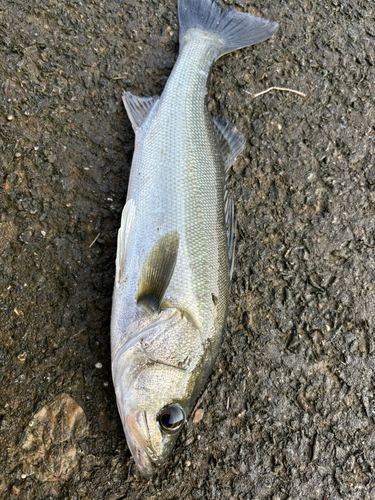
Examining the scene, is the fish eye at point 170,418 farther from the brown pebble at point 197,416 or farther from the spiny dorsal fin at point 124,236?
the spiny dorsal fin at point 124,236

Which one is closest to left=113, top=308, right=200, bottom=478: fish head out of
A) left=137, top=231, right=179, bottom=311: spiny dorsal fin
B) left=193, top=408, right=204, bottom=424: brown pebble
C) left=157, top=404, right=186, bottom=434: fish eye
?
left=157, top=404, right=186, bottom=434: fish eye

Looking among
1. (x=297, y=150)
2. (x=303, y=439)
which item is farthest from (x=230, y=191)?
(x=303, y=439)

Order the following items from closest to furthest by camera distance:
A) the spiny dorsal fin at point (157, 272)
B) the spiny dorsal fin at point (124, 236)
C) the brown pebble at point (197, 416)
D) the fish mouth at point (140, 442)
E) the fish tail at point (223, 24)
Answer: the fish mouth at point (140, 442) → the spiny dorsal fin at point (157, 272) → the spiny dorsal fin at point (124, 236) → the brown pebble at point (197, 416) → the fish tail at point (223, 24)

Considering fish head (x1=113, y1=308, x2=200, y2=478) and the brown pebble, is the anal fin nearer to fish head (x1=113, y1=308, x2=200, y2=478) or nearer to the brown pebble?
fish head (x1=113, y1=308, x2=200, y2=478)

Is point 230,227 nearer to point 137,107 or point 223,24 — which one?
point 137,107

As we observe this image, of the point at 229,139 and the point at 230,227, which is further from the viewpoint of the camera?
the point at 229,139

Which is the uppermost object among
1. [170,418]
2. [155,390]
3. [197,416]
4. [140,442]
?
[155,390]

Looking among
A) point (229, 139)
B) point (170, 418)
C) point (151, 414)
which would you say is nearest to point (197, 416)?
point (170, 418)

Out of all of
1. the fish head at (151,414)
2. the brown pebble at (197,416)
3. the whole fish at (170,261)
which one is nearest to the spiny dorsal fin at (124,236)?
the whole fish at (170,261)
